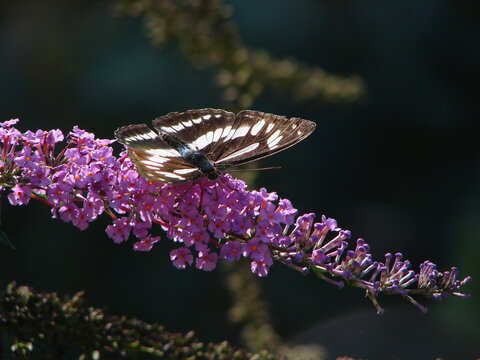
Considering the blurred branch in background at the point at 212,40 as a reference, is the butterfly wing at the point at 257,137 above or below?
below

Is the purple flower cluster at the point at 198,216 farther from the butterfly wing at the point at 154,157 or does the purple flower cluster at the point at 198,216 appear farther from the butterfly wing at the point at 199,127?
the butterfly wing at the point at 199,127

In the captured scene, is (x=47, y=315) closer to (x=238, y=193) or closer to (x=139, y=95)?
(x=238, y=193)

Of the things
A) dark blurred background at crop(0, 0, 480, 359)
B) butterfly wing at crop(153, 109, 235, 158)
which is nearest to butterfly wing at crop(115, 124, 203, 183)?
butterfly wing at crop(153, 109, 235, 158)

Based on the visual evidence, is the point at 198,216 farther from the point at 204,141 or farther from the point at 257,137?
the point at 204,141

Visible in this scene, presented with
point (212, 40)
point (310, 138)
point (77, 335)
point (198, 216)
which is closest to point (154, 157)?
point (198, 216)

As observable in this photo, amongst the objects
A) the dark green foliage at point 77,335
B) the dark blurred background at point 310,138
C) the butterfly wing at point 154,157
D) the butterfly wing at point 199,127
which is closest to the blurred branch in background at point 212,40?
the butterfly wing at point 199,127

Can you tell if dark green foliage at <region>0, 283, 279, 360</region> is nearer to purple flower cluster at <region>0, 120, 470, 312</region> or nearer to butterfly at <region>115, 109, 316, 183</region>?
purple flower cluster at <region>0, 120, 470, 312</region>
